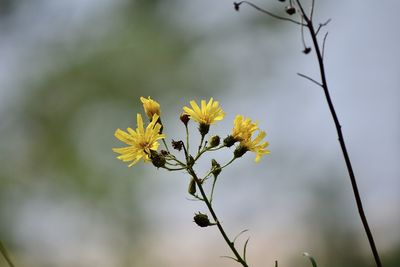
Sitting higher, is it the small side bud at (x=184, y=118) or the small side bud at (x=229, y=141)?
the small side bud at (x=184, y=118)

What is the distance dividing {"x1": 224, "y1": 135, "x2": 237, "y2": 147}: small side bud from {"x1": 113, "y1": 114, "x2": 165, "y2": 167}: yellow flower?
0.11m

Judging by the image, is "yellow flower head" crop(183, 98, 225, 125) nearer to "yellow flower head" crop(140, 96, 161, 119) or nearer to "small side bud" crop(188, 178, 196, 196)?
"yellow flower head" crop(140, 96, 161, 119)

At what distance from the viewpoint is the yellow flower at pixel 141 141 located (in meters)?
0.80

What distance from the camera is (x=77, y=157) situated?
5.98 metres

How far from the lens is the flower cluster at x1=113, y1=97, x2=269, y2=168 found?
80cm

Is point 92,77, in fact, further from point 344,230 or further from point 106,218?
point 344,230

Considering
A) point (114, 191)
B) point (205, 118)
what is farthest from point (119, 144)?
point (205, 118)

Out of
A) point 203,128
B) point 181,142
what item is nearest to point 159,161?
point 181,142

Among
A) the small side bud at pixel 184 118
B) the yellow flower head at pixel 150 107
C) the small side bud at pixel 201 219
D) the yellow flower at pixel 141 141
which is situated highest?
the yellow flower head at pixel 150 107

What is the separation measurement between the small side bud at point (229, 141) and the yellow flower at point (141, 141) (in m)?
0.11

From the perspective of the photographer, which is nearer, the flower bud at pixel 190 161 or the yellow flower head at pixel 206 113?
the flower bud at pixel 190 161

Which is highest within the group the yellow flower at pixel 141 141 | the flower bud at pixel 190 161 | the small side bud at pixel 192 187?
the yellow flower at pixel 141 141

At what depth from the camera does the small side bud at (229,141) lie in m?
0.87

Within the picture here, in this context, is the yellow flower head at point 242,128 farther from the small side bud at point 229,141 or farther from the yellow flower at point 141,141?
the yellow flower at point 141,141
